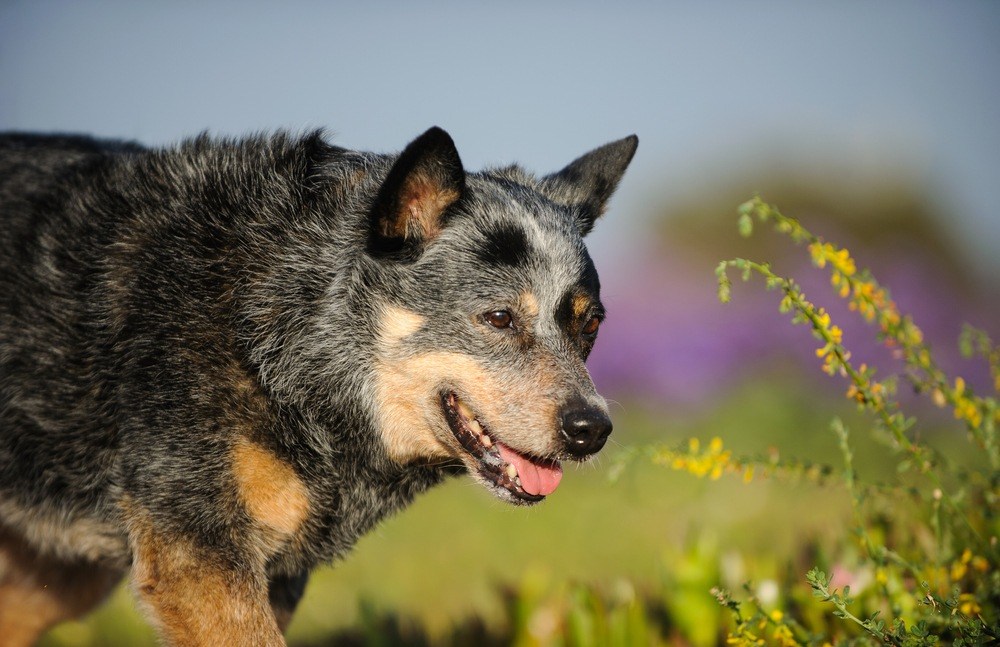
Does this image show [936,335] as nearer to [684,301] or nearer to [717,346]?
[717,346]

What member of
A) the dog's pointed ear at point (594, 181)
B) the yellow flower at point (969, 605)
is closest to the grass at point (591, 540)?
the yellow flower at point (969, 605)

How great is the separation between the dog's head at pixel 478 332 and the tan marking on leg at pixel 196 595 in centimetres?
64

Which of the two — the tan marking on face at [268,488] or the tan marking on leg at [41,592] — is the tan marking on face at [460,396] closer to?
the tan marking on face at [268,488]

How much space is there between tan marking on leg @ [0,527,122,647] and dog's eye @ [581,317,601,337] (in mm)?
2031

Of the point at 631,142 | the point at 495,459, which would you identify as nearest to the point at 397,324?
the point at 495,459

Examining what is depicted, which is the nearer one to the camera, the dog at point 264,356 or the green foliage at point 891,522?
the green foliage at point 891,522

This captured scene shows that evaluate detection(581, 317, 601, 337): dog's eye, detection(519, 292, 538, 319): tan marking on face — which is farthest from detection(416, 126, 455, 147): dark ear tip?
detection(581, 317, 601, 337): dog's eye

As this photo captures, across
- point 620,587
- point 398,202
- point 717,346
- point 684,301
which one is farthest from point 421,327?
point 684,301

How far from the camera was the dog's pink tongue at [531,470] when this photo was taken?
3.07 meters

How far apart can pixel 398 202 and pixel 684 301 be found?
8.14m

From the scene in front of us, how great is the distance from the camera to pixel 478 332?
10.2 ft

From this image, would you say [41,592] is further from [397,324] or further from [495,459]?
[495,459]

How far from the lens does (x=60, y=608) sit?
3842 millimetres

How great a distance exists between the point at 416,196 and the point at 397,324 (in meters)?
0.43
